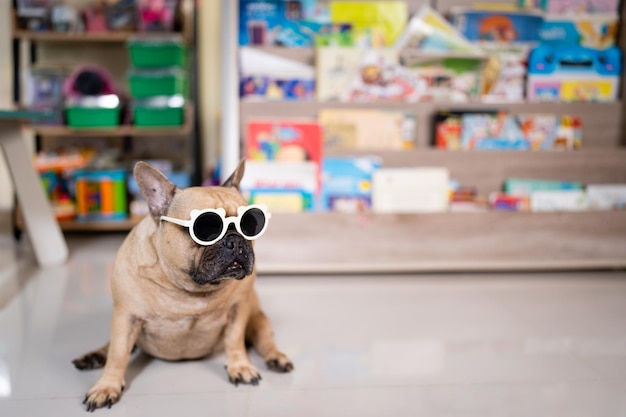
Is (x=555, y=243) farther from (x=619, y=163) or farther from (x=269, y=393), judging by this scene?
(x=269, y=393)

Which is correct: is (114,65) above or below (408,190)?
above

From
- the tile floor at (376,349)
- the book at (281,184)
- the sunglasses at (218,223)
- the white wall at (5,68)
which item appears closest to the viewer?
the sunglasses at (218,223)

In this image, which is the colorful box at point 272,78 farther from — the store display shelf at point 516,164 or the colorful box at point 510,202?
the colorful box at point 510,202

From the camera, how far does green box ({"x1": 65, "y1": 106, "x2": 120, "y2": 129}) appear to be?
115 inches

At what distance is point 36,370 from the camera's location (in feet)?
4.56

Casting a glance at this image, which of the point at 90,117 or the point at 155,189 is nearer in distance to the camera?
the point at 155,189

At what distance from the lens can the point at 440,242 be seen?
2242 mm

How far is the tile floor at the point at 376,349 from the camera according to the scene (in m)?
1.24

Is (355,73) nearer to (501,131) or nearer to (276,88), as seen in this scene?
(276,88)

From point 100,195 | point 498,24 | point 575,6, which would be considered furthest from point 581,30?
point 100,195

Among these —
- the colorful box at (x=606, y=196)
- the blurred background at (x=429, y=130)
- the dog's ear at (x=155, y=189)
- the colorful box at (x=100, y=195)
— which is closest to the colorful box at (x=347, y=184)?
the blurred background at (x=429, y=130)

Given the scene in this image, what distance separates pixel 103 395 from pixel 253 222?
0.47 metres

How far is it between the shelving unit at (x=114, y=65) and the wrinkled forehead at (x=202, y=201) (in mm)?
1906

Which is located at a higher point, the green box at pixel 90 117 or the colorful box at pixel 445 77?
the colorful box at pixel 445 77
